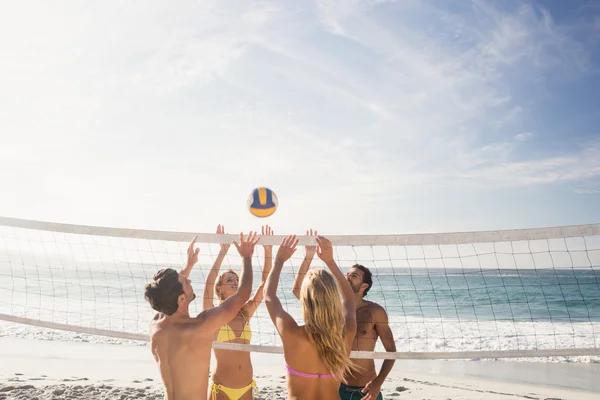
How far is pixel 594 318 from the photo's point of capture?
20.5 m

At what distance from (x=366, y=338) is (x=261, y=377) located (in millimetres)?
6019

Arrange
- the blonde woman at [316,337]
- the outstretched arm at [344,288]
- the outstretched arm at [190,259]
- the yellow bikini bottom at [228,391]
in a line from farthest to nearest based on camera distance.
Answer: the yellow bikini bottom at [228,391], the outstretched arm at [190,259], the outstretched arm at [344,288], the blonde woman at [316,337]

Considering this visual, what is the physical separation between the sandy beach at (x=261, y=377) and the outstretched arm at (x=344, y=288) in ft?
18.0

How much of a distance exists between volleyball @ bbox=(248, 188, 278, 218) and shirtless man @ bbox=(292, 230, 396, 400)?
164 cm

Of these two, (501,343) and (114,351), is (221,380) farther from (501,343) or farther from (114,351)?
(501,343)

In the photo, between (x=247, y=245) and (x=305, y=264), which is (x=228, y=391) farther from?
(x=247, y=245)

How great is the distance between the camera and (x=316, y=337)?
285 centimetres

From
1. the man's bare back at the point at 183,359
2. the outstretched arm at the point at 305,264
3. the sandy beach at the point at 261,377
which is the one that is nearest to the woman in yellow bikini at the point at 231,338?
the outstretched arm at the point at 305,264

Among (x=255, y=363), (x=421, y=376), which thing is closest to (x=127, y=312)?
(x=255, y=363)

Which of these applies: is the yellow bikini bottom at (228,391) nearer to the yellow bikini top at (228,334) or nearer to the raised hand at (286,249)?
the yellow bikini top at (228,334)

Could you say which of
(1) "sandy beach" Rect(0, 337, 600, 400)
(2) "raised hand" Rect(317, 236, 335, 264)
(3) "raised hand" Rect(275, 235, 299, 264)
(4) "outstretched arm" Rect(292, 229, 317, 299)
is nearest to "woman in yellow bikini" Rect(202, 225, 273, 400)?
(4) "outstretched arm" Rect(292, 229, 317, 299)

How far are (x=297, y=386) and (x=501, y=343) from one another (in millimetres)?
13240

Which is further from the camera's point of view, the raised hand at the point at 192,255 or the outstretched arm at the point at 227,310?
→ the raised hand at the point at 192,255

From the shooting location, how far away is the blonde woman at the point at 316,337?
279cm
